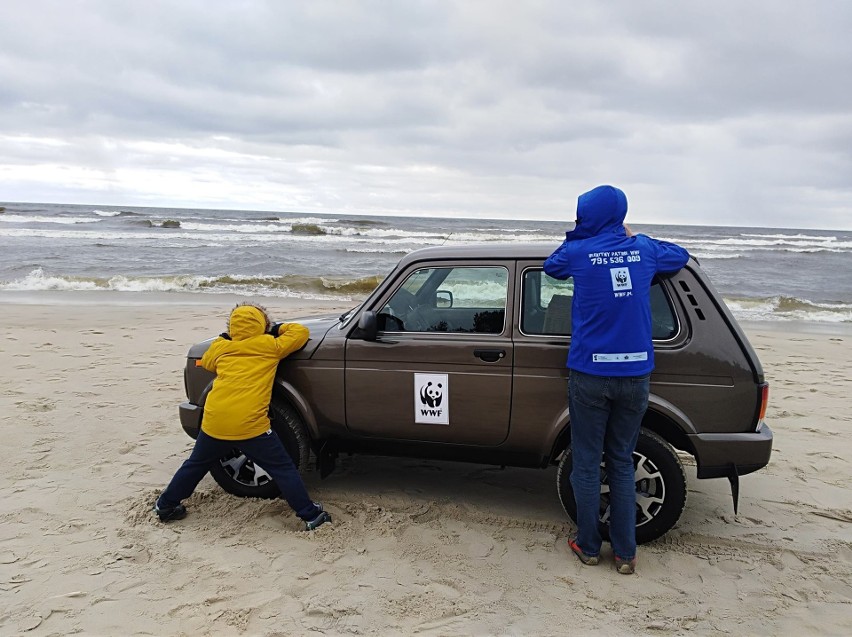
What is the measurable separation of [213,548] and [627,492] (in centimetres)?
242

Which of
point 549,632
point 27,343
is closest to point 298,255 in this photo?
point 27,343

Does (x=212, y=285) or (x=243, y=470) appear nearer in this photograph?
(x=243, y=470)

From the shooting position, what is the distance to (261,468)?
4309 mm

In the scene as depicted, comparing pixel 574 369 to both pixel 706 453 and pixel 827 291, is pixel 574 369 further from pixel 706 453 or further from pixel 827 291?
pixel 827 291

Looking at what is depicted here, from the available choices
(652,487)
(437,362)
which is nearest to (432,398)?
(437,362)

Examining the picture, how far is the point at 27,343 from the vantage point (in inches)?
368

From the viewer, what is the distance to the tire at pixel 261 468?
4309mm

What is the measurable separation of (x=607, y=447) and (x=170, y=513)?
2765 millimetres

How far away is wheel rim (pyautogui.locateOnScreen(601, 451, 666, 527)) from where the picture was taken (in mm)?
3689

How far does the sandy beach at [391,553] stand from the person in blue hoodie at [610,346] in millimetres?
520

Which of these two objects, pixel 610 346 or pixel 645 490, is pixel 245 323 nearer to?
pixel 610 346

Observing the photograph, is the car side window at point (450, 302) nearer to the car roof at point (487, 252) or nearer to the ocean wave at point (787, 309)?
the car roof at point (487, 252)

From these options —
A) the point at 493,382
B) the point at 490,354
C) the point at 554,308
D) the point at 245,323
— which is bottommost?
the point at 493,382

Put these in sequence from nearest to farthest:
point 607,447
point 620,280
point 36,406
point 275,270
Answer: point 620,280 → point 607,447 → point 36,406 → point 275,270
